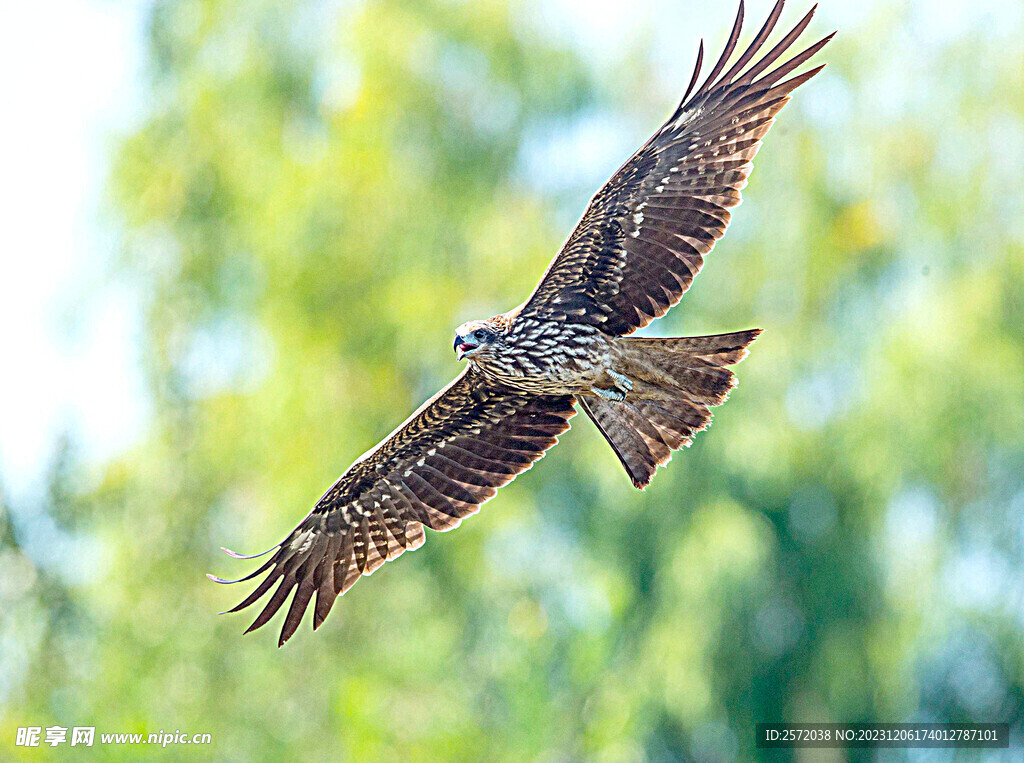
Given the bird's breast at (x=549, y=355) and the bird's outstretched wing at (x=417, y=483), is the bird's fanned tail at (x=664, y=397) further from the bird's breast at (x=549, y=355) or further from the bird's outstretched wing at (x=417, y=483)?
the bird's outstretched wing at (x=417, y=483)

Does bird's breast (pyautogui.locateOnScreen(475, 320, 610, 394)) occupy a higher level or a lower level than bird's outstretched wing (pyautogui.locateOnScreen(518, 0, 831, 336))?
lower

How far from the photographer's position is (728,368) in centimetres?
550

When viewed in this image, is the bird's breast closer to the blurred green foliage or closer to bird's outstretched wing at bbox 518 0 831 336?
bird's outstretched wing at bbox 518 0 831 336

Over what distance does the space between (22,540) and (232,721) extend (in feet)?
14.2

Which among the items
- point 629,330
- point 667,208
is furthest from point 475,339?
point 667,208

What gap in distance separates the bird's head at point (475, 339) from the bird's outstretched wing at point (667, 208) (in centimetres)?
27

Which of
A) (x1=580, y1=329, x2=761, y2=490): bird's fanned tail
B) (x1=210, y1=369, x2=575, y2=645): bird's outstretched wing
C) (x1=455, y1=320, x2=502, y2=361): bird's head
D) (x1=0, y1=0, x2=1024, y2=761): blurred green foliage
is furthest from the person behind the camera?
(x1=0, y1=0, x2=1024, y2=761): blurred green foliage

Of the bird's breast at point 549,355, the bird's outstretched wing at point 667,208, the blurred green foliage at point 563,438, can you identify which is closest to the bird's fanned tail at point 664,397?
the bird's breast at point 549,355

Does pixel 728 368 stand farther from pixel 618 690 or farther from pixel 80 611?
pixel 80 611

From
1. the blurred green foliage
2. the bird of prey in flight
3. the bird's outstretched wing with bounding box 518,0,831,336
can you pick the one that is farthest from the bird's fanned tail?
the blurred green foliage

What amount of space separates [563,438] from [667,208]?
922cm

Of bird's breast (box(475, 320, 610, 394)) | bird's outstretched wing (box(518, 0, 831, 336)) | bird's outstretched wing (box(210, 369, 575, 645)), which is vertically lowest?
bird's outstretched wing (box(210, 369, 575, 645))

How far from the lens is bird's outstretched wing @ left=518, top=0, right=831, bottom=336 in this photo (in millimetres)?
5531

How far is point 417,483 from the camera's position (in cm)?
659
